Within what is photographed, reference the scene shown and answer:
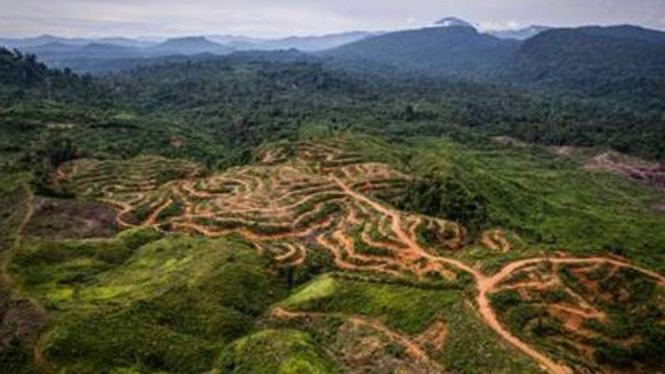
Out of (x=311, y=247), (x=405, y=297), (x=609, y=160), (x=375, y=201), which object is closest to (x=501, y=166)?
(x=609, y=160)

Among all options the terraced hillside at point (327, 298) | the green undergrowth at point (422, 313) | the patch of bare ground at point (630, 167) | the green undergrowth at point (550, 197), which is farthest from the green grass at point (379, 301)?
the patch of bare ground at point (630, 167)

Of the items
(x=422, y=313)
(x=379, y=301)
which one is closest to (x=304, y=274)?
(x=379, y=301)

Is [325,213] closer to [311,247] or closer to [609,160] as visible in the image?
[311,247]

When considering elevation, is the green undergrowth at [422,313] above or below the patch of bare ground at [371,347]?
above

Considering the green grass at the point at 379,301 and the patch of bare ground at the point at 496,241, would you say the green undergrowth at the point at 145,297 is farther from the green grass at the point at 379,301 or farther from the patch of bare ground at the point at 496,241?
the patch of bare ground at the point at 496,241

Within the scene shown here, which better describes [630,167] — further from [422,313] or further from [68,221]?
[68,221]
